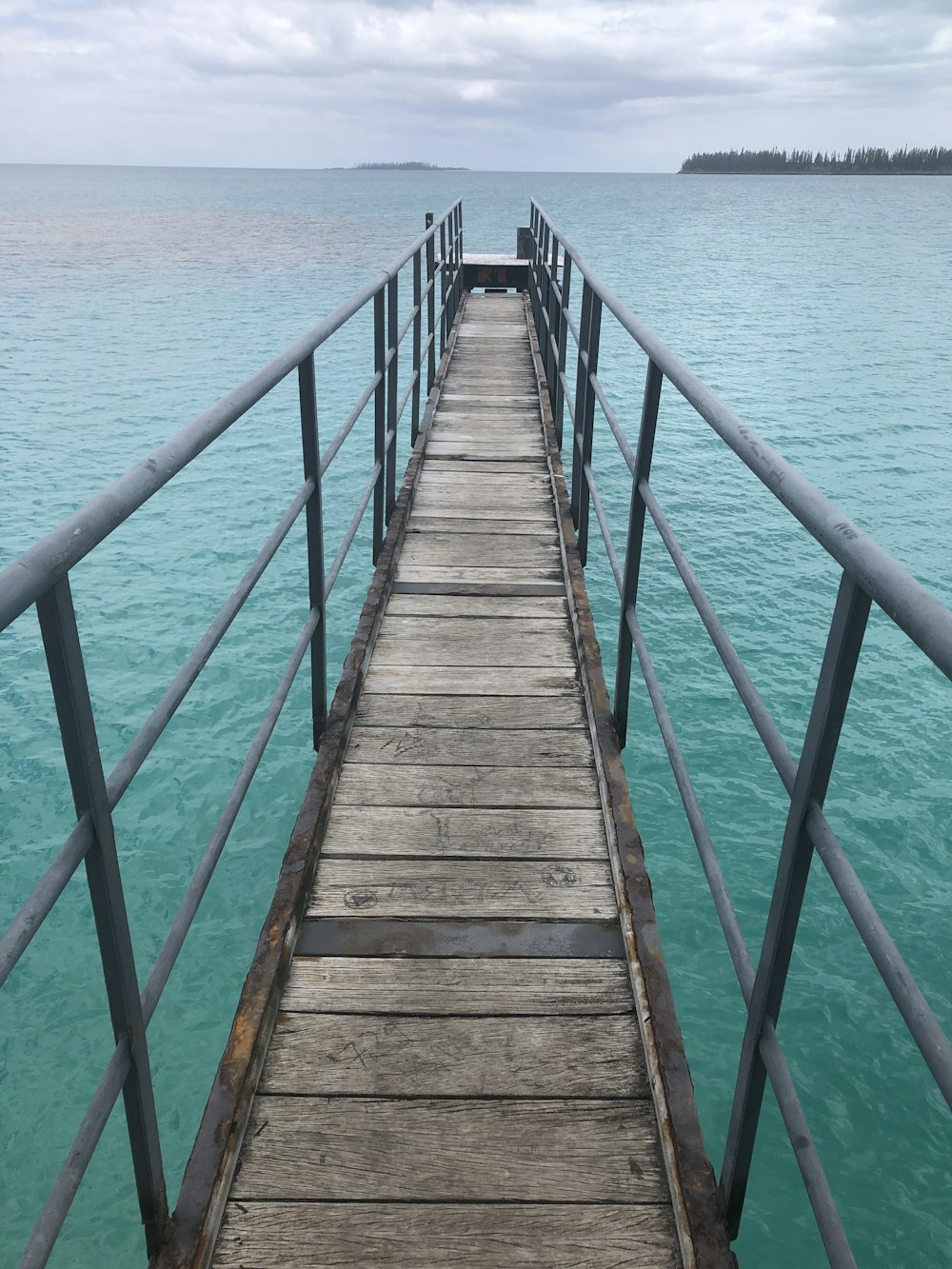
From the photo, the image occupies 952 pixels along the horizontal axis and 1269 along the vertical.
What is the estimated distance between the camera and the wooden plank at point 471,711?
9.57 feet

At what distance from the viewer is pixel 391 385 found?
4246 mm

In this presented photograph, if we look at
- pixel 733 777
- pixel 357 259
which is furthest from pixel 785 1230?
pixel 357 259

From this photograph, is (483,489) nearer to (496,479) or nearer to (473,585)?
(496,479)

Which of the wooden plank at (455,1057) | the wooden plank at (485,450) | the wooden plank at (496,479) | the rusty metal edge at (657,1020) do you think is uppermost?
the rusty metal edge at (657,1020)

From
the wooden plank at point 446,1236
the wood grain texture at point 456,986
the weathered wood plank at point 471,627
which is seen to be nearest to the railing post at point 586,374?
the weathered wood plank at point 471,627

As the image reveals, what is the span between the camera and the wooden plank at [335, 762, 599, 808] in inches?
101

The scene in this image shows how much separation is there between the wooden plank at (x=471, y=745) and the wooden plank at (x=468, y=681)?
23 centimetres

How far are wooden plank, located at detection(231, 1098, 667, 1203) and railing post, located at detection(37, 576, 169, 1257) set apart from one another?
16 centimetres

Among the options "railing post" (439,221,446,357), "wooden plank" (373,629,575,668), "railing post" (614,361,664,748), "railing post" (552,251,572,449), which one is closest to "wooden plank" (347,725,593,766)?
"railing post" (614,361,664,748)

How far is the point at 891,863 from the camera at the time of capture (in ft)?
14.6

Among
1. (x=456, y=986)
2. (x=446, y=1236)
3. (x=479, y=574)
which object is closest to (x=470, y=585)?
(x=479, y=574)

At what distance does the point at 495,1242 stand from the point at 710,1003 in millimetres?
2377

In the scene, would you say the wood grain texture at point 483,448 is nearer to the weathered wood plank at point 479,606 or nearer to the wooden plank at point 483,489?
the wooden plank at point 483,489

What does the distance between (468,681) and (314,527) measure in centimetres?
78
